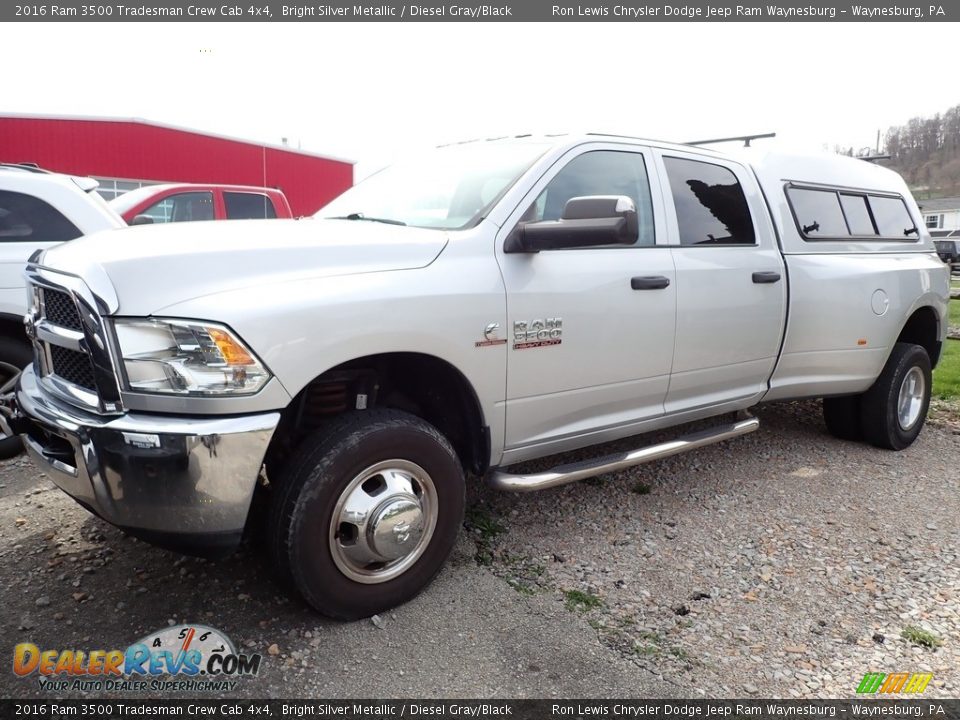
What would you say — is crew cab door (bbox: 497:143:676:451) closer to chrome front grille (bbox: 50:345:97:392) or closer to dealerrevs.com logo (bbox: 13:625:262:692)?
dealerrevs.com logo (bbox: 13:625:262:692)

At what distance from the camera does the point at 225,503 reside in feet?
7.75

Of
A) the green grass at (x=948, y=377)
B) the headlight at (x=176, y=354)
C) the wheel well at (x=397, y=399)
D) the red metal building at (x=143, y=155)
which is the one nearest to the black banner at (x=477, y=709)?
the wheel well at (x=397, y=399)

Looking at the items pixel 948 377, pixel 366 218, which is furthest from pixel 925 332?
pixel 366 218

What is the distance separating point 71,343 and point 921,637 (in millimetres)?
3292

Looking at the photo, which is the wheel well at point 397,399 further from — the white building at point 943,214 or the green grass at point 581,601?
the white building at point 943,214

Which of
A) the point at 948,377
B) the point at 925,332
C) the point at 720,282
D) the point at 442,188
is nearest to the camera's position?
the point at 442,188

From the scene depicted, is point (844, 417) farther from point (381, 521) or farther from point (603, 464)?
point (381, 521)

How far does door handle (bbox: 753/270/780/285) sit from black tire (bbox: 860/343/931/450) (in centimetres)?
152

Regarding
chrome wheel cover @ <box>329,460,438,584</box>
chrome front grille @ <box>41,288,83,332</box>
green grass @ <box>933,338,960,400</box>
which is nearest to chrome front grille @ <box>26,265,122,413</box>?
chrome front grille @ <box>41,288,83,332</box>

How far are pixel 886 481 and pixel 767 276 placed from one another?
1.60 meters

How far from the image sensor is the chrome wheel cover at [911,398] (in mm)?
5203

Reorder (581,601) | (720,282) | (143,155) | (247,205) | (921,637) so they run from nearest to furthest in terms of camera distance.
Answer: (921,637), (581,601), (720,282), (247,205), (143,155)

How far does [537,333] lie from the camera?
120 inches

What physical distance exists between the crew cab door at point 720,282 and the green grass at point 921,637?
1426 mm
